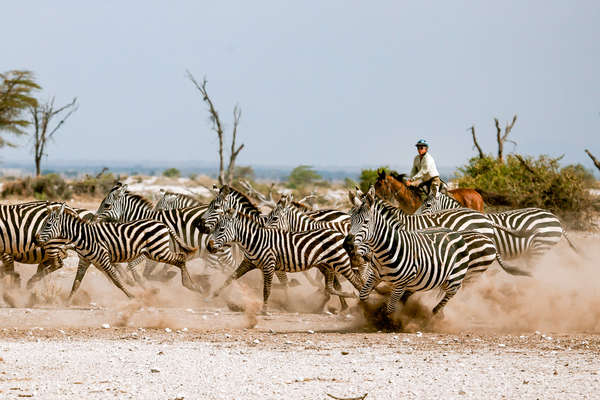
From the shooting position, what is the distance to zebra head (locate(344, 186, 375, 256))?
9.95 m

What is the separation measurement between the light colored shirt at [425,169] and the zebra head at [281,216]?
3.54 meters

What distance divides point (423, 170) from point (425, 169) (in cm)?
5

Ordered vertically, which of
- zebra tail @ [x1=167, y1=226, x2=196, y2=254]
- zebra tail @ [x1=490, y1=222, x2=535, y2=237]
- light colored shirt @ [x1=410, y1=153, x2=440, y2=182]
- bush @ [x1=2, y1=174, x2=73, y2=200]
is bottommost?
bush @ [x1=2, y1=174, x2=73, y2=200]

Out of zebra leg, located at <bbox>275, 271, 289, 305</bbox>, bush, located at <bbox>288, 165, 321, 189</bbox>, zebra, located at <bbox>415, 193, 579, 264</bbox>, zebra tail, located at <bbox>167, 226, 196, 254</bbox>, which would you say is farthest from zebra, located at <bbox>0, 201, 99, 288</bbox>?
bush, located at <bbox>288, 165, 321, 189</bbox>

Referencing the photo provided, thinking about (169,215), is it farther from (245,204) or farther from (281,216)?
(281,216)

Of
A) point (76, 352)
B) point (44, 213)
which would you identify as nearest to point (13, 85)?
point (44, 213)

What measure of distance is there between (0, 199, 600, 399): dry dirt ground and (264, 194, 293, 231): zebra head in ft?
3.38

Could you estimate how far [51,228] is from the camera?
40.6 feet

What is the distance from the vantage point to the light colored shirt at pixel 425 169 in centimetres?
1617

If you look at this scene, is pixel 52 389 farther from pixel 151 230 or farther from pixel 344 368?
pixel 151 230

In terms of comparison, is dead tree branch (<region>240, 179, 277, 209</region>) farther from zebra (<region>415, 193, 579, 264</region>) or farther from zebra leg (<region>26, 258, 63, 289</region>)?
zebra leg (<region>26, 258, 63, 289</region>)

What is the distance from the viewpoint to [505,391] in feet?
23.8

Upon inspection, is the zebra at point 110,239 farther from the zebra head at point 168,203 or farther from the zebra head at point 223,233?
the zebra head at point 168,203

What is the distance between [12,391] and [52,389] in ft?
1.03
